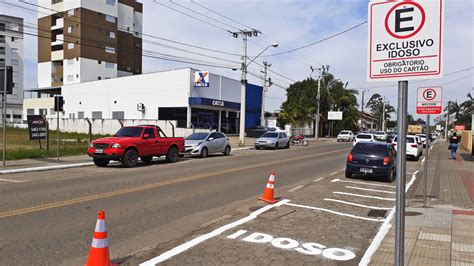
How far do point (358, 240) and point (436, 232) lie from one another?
147 cm

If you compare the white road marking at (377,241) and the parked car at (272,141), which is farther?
the parked car at (272,141)

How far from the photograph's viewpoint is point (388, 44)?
3080mm

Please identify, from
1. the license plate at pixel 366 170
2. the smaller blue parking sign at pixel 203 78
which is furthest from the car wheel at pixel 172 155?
the smaller blue parking sign at pixel 203 78

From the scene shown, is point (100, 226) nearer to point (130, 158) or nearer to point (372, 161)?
point (372, 161)

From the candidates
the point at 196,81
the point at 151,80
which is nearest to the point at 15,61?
the point at 151,80

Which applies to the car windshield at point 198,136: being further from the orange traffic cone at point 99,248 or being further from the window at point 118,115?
the window at point 118,115

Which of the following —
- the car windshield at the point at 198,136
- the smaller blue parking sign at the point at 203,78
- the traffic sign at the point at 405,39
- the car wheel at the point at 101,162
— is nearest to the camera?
the traffic sign at the point at 405,39

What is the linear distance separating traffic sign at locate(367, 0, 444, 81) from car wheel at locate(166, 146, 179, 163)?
1654 centimetres

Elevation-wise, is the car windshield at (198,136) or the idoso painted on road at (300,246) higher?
the car windshield at (198,136)

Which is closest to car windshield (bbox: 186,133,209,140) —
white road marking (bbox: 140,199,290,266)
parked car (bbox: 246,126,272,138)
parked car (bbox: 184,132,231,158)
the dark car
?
parked car (bbox: 184,132,231,158)

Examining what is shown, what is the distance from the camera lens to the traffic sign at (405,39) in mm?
2875

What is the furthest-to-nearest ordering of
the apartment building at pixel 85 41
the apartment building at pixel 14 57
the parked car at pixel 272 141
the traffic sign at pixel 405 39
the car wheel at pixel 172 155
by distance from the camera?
the apartment building at pixel 14 57 → the apartment building at pixel 85 41 → the parked car at pixel 272 141 → the car wheel at pixel 172 155 → the traffic sign at pixel 405 39

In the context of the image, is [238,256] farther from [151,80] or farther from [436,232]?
[151,80]

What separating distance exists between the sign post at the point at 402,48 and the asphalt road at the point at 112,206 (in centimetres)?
414
